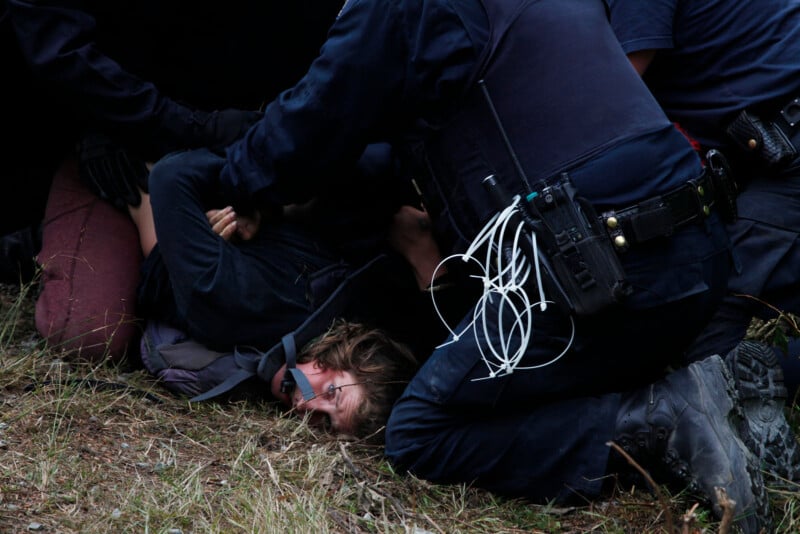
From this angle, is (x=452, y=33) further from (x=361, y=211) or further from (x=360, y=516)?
(x=360, y=516)

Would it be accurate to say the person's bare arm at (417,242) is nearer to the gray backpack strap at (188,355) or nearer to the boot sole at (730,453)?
the gray backpack strap at (188,355)

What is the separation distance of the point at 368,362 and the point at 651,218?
129cm

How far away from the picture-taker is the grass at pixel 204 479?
8.30 ft

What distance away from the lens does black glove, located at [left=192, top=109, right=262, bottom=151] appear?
12.3ft

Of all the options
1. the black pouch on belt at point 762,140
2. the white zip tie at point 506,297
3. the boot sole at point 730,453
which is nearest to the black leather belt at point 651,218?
the white zip tie at point 506,297

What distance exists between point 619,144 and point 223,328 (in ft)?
5.30

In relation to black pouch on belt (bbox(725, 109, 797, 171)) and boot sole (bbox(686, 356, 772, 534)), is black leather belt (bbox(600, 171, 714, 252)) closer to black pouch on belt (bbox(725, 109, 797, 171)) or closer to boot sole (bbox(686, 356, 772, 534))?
boot sole (bbox(686, 356, 772, 534))

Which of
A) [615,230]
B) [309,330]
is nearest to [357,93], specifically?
[615,230]

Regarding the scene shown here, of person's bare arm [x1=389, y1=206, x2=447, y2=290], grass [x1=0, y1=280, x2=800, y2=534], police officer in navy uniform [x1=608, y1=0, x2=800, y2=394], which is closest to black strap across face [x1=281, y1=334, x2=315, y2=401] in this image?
grass [x1=0, y1=280, x2=800, y2=534]

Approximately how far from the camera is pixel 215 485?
2801mm


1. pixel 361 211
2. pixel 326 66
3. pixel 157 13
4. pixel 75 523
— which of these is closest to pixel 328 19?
pixel 157 13

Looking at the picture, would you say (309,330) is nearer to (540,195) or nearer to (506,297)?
(506,297)

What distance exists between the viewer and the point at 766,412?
2910 mm

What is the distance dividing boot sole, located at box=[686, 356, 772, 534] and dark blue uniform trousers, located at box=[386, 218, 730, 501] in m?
0.14
